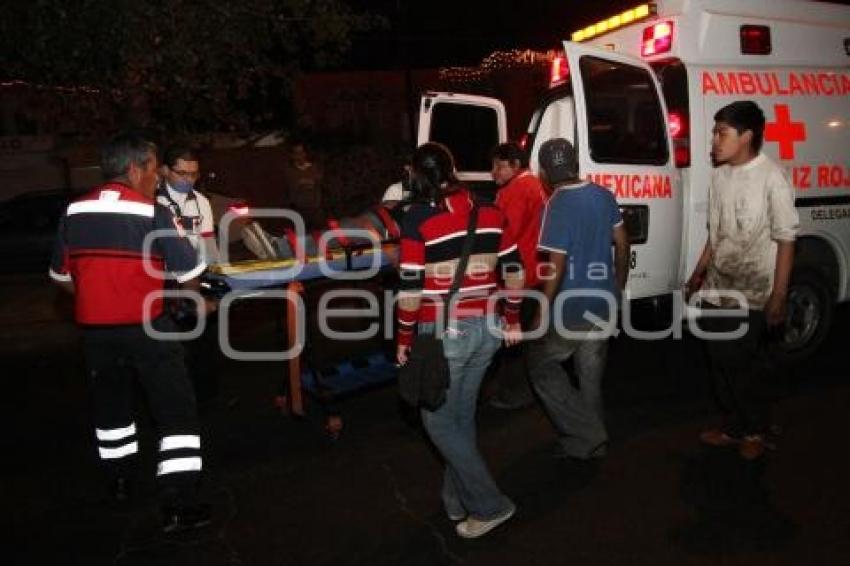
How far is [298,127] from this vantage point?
1930cm

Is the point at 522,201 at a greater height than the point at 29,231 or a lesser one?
greater

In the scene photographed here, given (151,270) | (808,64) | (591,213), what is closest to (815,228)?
(808,64)

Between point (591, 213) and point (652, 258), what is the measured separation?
1.57 meters

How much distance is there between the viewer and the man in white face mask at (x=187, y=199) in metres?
5.14

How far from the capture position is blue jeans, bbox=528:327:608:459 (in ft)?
14.7

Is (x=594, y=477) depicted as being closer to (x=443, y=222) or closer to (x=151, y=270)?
(x=443, y=222)

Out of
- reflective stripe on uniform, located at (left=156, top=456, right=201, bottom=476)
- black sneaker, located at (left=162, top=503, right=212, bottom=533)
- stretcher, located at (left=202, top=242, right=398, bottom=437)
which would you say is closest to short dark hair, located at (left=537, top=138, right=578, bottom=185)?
stretcher, located at (left=202, top=242, right=398, bottom=437)

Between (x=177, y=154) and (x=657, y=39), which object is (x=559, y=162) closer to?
(x=657, y=39)

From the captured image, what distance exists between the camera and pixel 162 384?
405cm

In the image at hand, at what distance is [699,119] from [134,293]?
3962mm

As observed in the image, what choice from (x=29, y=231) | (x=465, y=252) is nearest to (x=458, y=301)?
(x=465, y=252)

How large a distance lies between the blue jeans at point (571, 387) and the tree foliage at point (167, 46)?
541cm

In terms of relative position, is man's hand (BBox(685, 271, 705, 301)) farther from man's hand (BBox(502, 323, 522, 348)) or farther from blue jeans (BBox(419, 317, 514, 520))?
blue jeans (BBox(419, 317, 514, 520))

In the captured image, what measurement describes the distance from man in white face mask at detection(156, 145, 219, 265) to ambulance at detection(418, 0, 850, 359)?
2.42 meters
